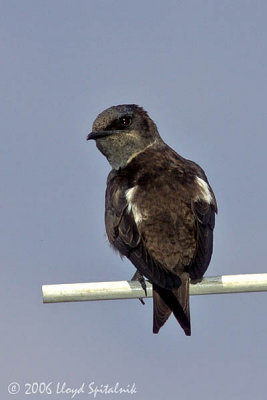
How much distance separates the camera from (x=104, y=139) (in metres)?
10.3

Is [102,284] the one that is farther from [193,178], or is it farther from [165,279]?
[193,178]

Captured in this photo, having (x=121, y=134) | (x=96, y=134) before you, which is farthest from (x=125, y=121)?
(x=96, y=134)

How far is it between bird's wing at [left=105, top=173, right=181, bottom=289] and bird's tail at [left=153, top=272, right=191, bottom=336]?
103 millimetres

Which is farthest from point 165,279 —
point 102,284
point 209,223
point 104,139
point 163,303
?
point 104,139

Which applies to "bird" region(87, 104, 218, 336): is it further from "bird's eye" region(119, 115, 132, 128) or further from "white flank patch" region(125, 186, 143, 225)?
"bird's eye" region(119, 115, 132, 128)

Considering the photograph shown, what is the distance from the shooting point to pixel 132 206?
889cm

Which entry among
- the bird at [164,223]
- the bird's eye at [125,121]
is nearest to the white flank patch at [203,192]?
the bird at [164,223]

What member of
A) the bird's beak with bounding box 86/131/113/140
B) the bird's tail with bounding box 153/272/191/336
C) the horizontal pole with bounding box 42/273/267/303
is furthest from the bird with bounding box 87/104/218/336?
the horizontal pole with bounding box 42/273/267/303

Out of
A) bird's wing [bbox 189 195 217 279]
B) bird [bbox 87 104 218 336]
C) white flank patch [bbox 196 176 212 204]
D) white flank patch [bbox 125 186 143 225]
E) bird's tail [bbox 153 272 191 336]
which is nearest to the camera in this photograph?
bird's tail [bbox 153 272 191 336]

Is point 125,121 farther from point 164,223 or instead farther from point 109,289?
point 109,289

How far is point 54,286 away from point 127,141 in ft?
12.7

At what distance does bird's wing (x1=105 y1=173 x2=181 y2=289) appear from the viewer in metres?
8.27

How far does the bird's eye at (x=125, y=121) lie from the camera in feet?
34.2

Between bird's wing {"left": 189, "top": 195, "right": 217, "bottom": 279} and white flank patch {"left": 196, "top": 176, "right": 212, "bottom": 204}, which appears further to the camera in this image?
white flank patch {"left": 196, "top": 176, "right": 212, "bottom": 204}
